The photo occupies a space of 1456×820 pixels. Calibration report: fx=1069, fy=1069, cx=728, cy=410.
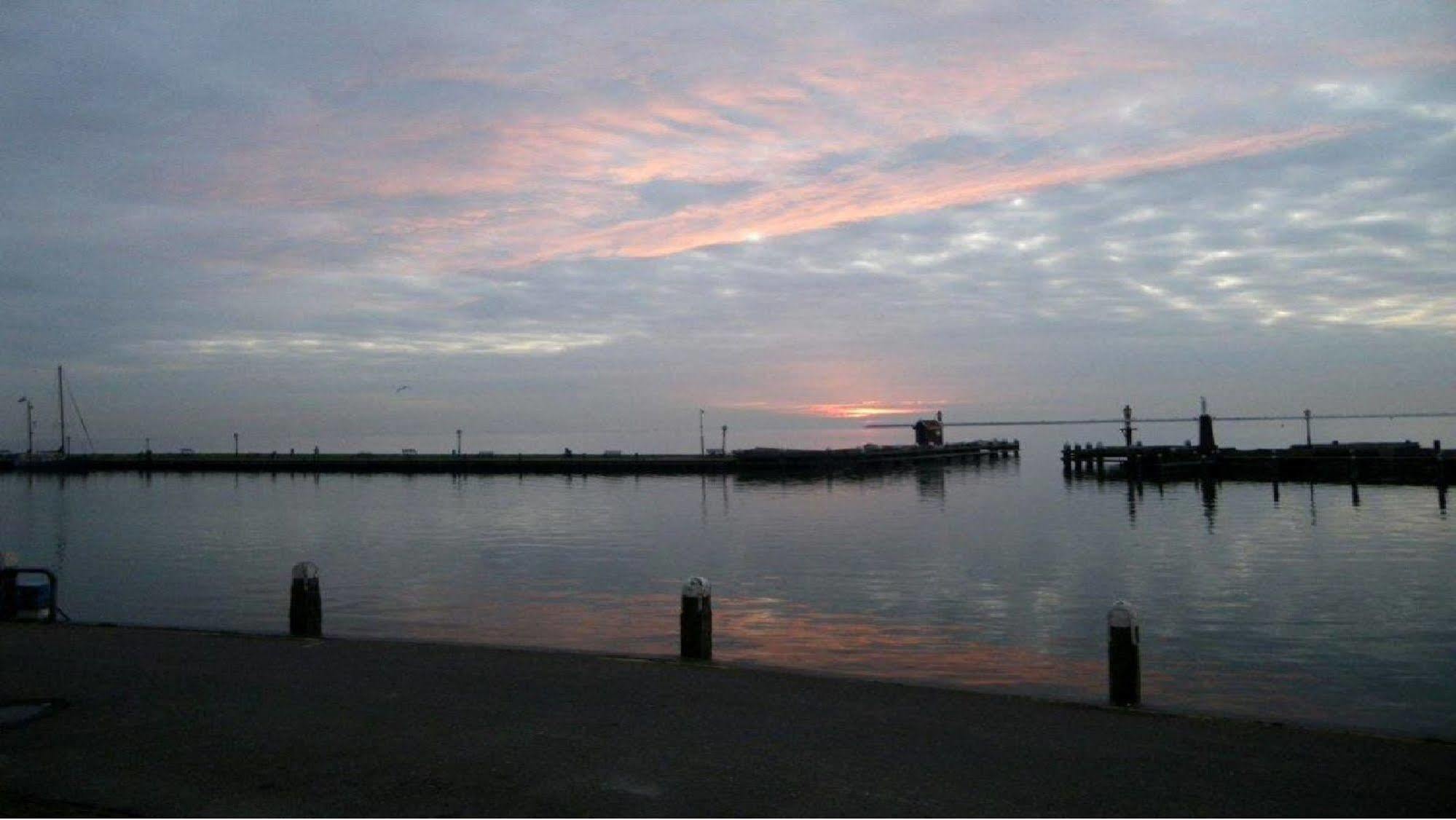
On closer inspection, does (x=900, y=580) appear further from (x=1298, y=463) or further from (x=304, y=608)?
(x=1298, y=463)

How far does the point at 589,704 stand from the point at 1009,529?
115 ft

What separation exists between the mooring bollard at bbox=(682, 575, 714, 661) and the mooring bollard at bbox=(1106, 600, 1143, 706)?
4391 millimetres

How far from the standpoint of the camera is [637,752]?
8031 millimetres

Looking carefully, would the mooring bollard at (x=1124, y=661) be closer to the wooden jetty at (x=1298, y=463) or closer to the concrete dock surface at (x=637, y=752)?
the concrete dock surface at (x=637, y=752)

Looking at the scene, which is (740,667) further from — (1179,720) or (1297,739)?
(1297,739)

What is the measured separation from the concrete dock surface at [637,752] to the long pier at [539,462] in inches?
3134

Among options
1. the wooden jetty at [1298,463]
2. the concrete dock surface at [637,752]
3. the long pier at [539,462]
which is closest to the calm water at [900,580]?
the wooden jetty at [1298,463]

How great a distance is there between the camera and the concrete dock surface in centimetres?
690

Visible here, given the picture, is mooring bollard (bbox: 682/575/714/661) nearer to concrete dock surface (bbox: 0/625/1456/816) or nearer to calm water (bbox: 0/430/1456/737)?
concrete dock surface (bbox: 0/625/1456/816)

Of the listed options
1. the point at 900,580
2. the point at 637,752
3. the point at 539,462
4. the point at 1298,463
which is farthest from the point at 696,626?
the point at 539,462

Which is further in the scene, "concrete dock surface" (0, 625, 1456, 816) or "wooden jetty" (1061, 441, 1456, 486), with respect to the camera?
"wooden jetty" (1061, 441, 1456, 486)

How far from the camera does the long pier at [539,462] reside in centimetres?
9319

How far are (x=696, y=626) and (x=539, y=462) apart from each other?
287ft

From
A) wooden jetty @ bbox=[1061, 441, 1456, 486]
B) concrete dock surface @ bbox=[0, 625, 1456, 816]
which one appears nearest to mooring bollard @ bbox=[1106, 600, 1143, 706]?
concrete dock surface @ bbox=[0, 625, 1456, 816]
